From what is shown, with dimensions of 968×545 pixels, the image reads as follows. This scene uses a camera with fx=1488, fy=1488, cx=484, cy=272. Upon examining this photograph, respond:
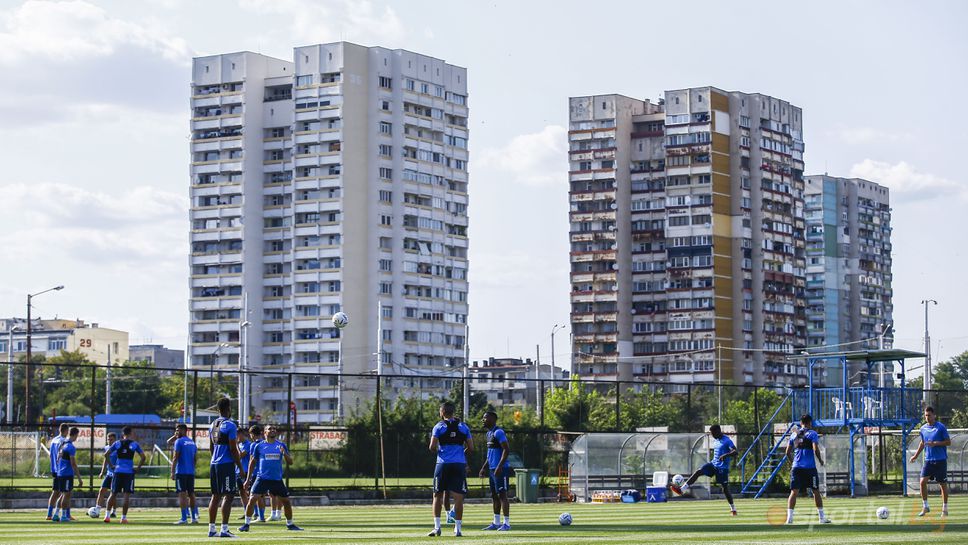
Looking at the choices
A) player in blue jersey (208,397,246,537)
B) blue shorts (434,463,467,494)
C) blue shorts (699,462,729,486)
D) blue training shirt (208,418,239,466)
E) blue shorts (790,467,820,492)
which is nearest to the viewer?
blue shorts (434,463,467,494)

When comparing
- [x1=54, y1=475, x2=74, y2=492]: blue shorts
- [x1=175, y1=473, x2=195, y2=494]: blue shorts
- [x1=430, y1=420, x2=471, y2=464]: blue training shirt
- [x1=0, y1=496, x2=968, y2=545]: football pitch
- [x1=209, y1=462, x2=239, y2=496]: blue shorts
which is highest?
Answer: [x1=430, y1=420, x2=471, y2=464]: blue training shirt

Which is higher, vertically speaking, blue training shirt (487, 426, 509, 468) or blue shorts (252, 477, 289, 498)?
blue training shirt (487, 426, 509, 468)

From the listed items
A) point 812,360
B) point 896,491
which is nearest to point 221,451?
point 812,360

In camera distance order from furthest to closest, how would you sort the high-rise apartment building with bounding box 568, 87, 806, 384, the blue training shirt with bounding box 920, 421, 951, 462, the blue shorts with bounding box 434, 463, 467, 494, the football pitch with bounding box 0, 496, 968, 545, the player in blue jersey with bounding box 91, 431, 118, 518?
the high-rise apartment building with bounding box 568, 87, 806, 384, the player in blue jersey with bounding box 91, 431, 118, 518, the blue training shirt with bounding box 920, 421, 951, 462, the blue shorts with bounding box 434, 463, 467, 494, the football pitch with bounding box 0, 496, 968, 545

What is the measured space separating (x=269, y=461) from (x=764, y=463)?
24349 millimetres

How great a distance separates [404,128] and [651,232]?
1280 inches

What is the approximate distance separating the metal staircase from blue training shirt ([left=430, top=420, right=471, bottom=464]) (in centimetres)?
2418

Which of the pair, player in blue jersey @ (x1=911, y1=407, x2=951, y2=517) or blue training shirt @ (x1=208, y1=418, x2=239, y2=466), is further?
player in blue jersey @ (x1=911, y1=407, x2=951, y2=517)

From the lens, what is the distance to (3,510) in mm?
37531

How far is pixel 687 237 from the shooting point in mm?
154500

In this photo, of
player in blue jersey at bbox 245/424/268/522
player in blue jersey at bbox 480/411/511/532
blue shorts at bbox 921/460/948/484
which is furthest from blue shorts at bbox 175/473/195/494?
blue shorts at bbox 921/460/948/484

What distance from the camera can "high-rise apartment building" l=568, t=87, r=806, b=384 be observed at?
15300 centimetres

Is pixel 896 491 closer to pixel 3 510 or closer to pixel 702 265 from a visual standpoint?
pixel 3 510

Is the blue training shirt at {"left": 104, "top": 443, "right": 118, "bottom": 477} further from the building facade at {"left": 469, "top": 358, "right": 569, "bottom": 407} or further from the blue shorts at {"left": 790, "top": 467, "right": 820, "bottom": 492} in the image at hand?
the building facade at {"left": 469, "top": 358, "right": 569, "bottom": 407}
